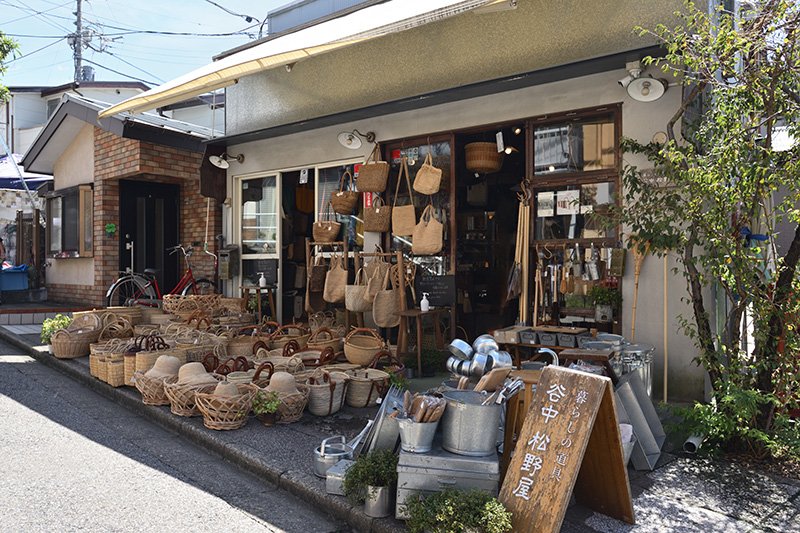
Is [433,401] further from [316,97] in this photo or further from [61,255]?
[61,255]

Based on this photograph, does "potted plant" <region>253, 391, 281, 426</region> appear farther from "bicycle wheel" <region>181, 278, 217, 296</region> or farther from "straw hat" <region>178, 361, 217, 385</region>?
"bicycle wheel" <region>181, 278, 217, 296</region>

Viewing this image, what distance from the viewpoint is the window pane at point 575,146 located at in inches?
237

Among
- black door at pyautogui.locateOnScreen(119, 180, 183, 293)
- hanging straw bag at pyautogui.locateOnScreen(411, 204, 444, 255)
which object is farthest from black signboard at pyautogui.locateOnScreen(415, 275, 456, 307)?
black door at pyautogui.locateOnScreen(119, 180, 183, 293)

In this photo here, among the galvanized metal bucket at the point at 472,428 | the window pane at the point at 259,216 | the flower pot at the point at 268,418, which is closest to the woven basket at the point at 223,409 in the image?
the flower pot at the point at 268,418

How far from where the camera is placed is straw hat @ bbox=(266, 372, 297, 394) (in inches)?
192

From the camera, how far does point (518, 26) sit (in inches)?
256

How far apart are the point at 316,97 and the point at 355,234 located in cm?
211

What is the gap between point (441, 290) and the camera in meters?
7.13

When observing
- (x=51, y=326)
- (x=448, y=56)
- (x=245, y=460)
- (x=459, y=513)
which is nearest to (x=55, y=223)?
(x=51, y=326)

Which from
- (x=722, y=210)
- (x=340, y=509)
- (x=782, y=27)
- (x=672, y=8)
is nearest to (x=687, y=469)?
(x=722, y=210)

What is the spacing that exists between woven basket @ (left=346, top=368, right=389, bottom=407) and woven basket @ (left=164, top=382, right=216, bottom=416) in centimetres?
120

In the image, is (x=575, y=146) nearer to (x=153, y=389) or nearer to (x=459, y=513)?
(x=459, y=513)

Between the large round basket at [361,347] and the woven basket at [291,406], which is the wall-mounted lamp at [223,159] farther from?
the woven basket at [291,406]

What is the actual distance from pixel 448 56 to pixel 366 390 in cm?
417
